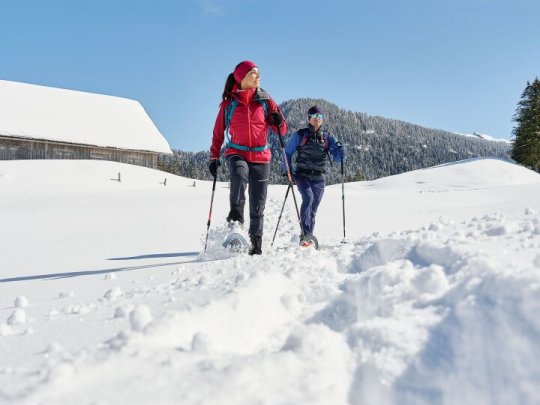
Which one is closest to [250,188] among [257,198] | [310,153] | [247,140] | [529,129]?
[257,198]

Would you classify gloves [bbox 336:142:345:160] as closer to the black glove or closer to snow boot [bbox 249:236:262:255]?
the black glove

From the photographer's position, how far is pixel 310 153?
248 inches

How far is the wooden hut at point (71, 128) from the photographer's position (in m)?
33.0

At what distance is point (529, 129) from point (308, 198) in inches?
1556

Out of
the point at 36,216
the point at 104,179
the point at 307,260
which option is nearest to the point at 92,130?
the point at 104,179

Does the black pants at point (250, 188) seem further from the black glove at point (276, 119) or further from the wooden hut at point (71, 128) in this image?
the wooden hut at point (71, 128)

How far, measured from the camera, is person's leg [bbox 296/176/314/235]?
19.8 feet

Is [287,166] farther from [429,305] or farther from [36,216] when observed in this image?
[36,216]

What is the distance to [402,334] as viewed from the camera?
1762 millimetres

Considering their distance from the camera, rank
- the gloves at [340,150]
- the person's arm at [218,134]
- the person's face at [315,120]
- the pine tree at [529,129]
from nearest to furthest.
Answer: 1. the person's arm at [218,134]
2. the person's face at [315,120]
3. the gloves at [340,150]
4. the pine tree at [529,129]

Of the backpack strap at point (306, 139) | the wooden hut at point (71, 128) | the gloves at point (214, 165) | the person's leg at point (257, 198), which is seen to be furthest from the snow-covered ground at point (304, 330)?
the wooden hut at point (71, 128)

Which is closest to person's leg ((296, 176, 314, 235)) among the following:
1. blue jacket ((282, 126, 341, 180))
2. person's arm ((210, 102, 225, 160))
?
blue jacket ((282, 126, 341, 180))

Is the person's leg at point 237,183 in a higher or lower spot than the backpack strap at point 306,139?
lower

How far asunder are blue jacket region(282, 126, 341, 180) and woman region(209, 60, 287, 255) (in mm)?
1203
